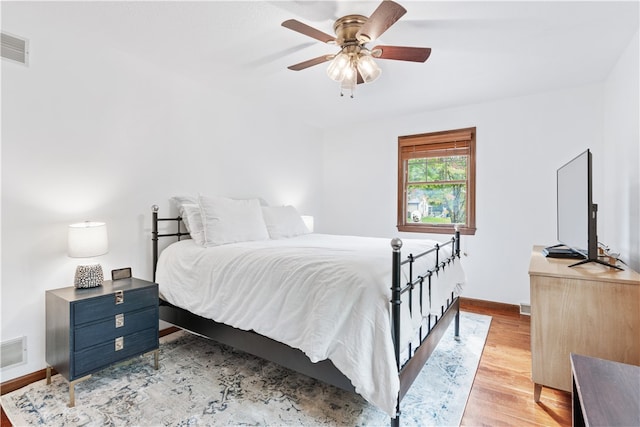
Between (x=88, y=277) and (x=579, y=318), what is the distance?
311 cm

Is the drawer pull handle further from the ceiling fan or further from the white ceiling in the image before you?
the ceiling fan

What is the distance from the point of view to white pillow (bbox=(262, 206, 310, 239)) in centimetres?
329

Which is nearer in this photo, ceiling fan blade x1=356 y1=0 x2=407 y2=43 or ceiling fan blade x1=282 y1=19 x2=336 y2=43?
ceiling fan blade x1=356 y1=0 x2=407 y2=43

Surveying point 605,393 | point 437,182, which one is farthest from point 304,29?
point 437,182

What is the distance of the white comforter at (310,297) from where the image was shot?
1.53 meters

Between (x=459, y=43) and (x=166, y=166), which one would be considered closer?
(x=459, y=43)

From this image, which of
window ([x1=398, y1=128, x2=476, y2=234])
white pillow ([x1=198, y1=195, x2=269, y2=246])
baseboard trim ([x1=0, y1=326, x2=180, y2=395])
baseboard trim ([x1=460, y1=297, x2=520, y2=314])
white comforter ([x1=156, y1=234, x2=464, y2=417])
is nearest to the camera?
white comforter ([x1=156, y1=234, x2=464, y2=417])

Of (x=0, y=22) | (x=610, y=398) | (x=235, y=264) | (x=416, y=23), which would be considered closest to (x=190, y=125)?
(x=0, y=22)

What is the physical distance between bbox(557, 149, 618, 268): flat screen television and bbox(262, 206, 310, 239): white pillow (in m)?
2.41

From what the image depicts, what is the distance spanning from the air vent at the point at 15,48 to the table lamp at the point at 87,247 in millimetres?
1142

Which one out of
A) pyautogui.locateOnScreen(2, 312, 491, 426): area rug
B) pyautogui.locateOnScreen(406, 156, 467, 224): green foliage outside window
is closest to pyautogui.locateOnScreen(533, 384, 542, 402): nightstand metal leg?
pyautogui.locateOnScreen(2, 312, 491, 426): area rug

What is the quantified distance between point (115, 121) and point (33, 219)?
0.95 metres

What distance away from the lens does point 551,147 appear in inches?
134

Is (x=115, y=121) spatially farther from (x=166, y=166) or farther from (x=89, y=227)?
(x=89, y=227)
